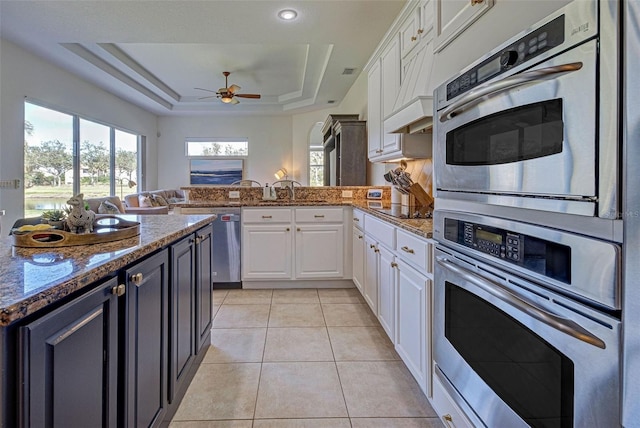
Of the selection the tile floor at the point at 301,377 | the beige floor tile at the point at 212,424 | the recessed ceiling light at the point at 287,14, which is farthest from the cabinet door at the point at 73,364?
the recessed ceiling light at the point at 287,14

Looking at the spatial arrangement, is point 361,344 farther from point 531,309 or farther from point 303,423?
point 531,309

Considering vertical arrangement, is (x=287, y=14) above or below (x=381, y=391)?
above

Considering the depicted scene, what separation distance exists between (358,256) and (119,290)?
2.40m

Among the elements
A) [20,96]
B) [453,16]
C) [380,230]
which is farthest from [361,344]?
[20,96]

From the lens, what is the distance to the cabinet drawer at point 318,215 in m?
3.54

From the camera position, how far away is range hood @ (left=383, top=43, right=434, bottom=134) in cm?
176

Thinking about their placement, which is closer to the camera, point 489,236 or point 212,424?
point 489,236

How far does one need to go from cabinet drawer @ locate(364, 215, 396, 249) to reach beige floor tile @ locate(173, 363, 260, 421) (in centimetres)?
109

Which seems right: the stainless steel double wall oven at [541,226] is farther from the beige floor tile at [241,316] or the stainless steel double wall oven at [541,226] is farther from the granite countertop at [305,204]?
the beige floor tile at [241,316]

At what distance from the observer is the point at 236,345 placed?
2.36 meters

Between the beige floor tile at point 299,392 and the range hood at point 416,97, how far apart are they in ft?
4.88

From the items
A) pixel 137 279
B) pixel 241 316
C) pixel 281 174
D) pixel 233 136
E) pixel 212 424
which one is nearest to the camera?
pixel 137 279

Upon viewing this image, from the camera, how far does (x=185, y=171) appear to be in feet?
28.8

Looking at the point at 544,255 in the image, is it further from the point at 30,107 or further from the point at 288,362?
the point at 30,107
